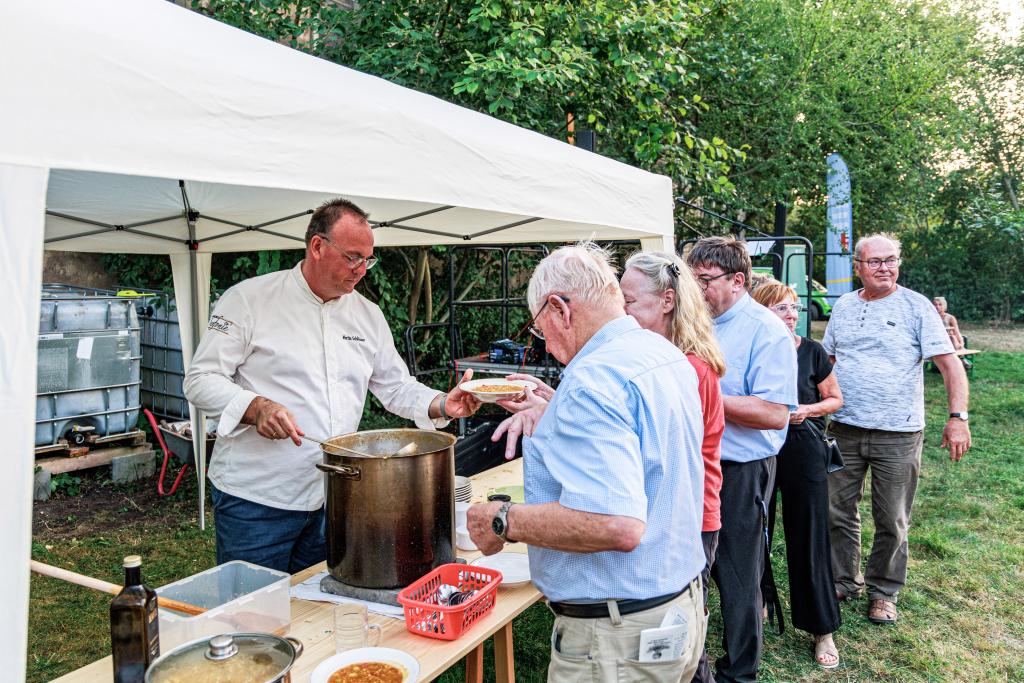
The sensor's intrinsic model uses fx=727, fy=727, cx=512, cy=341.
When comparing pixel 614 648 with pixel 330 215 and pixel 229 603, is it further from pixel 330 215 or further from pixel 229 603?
pixel 330 215

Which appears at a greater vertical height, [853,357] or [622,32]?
[622,32]

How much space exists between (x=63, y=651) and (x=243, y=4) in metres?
5.59

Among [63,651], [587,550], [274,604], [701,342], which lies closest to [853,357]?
[701,342]

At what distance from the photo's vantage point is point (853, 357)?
3959 millimetres

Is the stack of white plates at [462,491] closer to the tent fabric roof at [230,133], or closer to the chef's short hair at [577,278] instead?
the tent fabric roof at [230,133]

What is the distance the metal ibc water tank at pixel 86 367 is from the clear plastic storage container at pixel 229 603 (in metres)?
4.72

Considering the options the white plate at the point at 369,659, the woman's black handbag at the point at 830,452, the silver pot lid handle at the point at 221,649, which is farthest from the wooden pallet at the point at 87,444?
the woman's black handbag at the point at 830,452

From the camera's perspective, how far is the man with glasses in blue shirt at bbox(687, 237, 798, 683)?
2.89m

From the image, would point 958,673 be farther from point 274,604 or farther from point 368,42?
point 368,42

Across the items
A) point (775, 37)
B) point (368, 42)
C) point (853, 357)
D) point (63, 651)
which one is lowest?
point (63, 651)

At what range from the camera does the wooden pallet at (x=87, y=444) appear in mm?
5851

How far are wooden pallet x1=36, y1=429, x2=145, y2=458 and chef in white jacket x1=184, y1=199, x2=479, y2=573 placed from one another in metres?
4.12

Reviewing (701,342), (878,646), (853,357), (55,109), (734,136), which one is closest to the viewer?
(55,109)

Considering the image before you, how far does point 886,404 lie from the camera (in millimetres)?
3824
